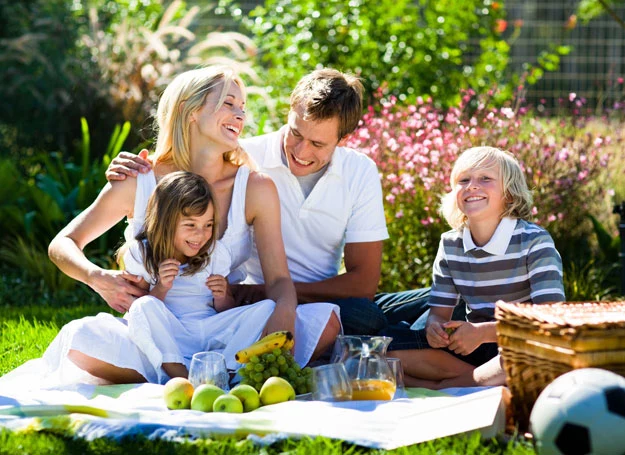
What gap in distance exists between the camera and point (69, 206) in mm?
7246

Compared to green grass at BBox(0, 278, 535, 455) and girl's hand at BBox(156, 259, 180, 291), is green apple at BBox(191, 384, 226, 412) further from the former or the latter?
girl's hand at BBox(156, 259, 180, 291)

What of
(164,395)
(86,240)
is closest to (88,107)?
(86,240)

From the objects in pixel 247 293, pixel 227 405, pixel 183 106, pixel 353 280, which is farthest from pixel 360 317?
pixel 183 106

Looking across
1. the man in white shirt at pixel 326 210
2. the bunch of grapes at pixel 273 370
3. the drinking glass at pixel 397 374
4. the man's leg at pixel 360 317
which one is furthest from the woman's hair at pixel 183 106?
the drinking glass at pixel 397 374

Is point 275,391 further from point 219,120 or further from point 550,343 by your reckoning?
point 219,120

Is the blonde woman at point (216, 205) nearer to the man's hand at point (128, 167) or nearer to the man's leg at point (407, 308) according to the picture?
the man's hand at point (128, 167)

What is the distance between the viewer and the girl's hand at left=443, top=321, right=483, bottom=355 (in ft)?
13.0

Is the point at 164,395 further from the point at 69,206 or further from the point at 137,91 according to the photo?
the point at 137,91

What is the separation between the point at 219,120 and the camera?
433cm

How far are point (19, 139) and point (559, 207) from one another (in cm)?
553

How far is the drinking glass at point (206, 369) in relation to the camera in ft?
12.1

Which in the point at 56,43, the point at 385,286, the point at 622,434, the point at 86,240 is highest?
the point at 56,43

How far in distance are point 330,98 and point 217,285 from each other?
0.99m

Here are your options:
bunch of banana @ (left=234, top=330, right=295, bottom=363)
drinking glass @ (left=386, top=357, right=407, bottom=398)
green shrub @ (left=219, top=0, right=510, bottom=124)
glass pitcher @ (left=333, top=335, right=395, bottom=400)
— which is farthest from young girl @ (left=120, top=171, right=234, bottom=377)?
green shrub @ (left=219, top=0, right=510, bottom=124)
